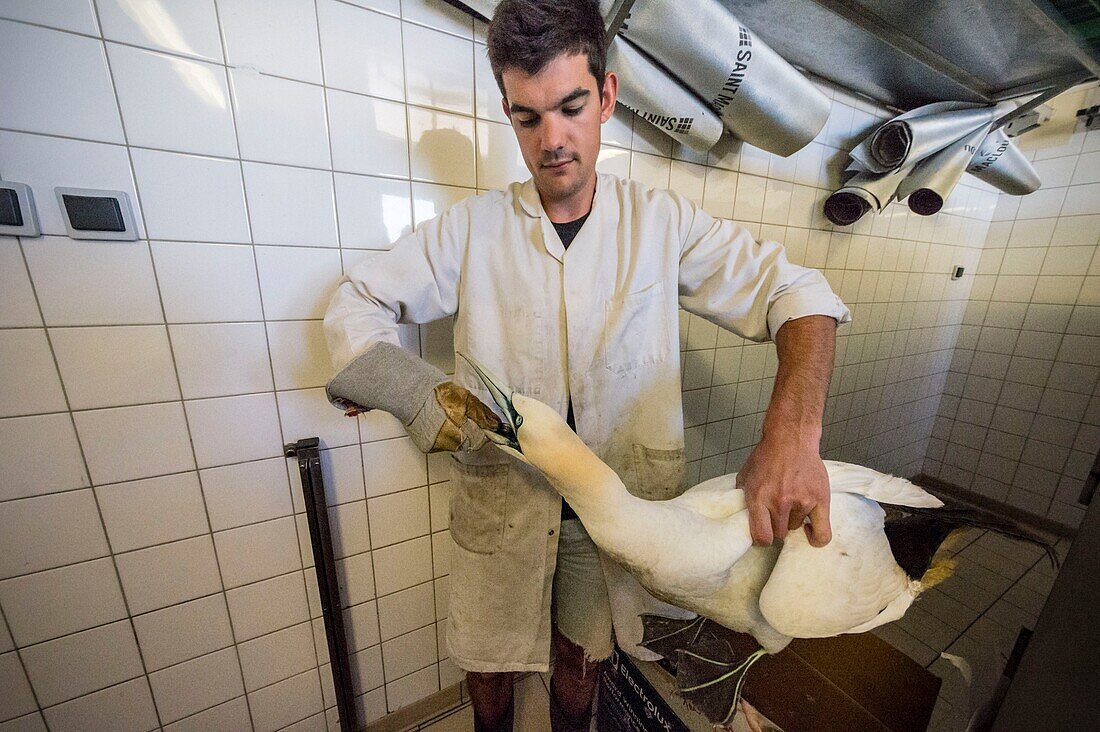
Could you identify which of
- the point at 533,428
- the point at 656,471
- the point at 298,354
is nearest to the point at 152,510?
the point at 298,354

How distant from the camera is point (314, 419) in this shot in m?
1.03

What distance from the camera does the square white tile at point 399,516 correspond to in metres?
1.17

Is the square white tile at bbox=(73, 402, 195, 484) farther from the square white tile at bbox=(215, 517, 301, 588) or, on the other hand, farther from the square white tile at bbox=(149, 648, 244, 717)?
the square white tile at bbox=(149, 648, 244, 717)

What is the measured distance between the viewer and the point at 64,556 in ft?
2.84

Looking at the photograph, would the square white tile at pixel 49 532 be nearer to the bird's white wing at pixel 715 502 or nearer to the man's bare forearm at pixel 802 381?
the bird's white wing at pixel 715 502

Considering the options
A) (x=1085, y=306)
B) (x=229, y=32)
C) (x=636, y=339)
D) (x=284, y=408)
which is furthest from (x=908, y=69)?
(x=284, y=408)

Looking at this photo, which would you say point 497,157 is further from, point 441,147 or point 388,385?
point 388,385

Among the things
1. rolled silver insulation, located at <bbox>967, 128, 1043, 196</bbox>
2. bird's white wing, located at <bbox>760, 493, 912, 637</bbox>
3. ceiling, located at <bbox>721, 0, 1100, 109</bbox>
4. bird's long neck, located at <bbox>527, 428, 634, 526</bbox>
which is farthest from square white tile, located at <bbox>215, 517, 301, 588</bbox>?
rolled silver insulation, located at <bbox>967, 128, 1043, 196</bbox>

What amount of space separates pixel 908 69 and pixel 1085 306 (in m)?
1.51

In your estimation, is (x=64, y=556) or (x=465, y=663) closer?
(x=64, y=556)

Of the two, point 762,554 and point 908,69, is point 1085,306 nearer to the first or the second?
point 908,69

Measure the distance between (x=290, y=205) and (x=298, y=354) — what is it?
36cm

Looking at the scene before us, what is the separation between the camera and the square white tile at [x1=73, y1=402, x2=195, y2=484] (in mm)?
840

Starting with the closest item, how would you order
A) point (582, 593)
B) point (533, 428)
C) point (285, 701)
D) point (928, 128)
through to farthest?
point (533, 428), point (582, 593), point (285, 701), point (928, 128)
